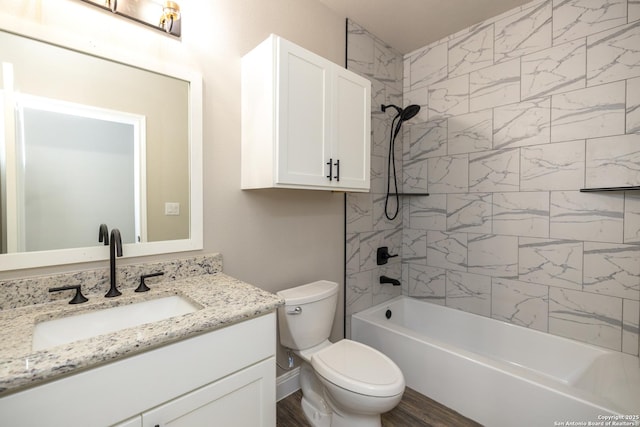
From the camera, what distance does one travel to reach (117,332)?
2.77 feet

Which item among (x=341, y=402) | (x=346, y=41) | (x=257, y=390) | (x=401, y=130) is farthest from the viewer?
(x=401, y=130)

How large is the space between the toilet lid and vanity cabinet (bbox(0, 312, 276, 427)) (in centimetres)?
36

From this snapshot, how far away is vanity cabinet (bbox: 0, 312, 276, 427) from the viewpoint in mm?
694

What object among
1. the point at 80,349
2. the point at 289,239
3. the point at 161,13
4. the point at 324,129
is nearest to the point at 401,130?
the point at 324,129

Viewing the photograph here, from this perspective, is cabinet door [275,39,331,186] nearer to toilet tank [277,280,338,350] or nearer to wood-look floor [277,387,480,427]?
toilet tank [277,280,338,350]

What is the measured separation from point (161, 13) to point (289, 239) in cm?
130

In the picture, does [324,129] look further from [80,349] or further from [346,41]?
[80,349]

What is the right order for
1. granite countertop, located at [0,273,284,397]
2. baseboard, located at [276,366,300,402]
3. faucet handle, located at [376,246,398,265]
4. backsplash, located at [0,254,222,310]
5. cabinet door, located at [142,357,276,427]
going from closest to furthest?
granite countertop, located at [0,273,284,397], cabinet door, located at [142,357,276,427], backsplash, located at [0,254,222,310], baseboard, located at [276,366,300,402], faucet handle, located at [376,246,398,265]

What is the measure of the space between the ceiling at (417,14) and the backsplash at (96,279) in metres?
1.87

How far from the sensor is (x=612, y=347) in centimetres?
173

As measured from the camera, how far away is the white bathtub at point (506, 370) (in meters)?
1.34

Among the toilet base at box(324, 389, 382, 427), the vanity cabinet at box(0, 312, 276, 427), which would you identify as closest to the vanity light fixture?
the vanity cabinet at box(0, 312, 276, 427)

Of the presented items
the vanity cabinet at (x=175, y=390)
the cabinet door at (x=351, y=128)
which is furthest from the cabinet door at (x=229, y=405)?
the cabinet door at (x=351, y=128)

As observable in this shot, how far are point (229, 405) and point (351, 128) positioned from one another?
1.47 metres
